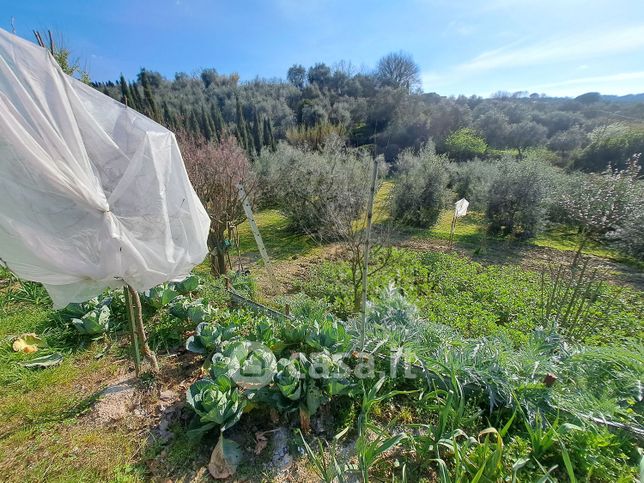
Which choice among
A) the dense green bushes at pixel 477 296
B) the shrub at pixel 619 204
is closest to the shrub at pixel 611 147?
the shrub at pixel 619 204

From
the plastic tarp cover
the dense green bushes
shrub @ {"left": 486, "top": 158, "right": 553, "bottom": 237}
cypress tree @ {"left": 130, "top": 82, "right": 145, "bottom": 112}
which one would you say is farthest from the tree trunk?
shrub @ {"left": 486, "top": 158, "right": 553, "bottom": 237}

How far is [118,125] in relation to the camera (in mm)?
1530

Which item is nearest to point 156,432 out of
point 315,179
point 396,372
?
point 396,372

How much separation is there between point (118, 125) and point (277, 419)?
2087mm

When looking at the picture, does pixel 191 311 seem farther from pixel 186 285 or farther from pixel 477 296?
pixel 477 296

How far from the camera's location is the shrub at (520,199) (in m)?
7.61

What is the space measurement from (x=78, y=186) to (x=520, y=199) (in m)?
9.57

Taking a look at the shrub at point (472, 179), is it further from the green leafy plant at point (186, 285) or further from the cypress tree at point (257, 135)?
the cypress tree at point (257, 135)

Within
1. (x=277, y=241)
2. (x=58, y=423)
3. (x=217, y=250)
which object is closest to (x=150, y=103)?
(x=277, y=241)

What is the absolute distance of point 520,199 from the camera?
7793 millimetres

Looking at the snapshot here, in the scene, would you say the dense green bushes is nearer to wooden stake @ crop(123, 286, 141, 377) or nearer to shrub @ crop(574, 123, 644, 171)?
wooden stake @ crop(123, 286, 141, 377)

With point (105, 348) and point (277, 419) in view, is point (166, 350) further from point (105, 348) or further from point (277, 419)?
point (277, 419)

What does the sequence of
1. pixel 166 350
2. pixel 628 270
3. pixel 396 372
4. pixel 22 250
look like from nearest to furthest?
pixel 22 250
pixel 396 372
pixel 166 350
pixel 628 270

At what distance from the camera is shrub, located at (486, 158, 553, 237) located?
25.0 feet
